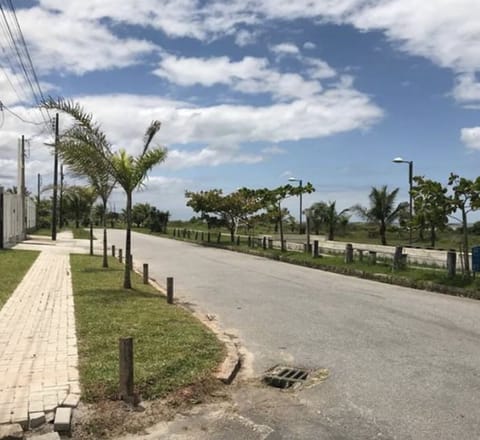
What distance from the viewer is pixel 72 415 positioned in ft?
17.4

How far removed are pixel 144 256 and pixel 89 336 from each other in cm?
2085

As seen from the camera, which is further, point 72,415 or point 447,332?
point 447,332

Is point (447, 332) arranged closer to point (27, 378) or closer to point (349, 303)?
point (349, 303)

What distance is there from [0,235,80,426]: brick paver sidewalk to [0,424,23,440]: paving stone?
0.10m

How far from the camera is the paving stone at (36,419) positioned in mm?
5093

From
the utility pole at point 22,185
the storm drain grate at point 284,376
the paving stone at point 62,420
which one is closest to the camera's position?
the paving stone at point 62,420

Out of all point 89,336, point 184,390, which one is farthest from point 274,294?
point 184,390

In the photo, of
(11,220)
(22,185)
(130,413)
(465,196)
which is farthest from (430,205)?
(22,185)

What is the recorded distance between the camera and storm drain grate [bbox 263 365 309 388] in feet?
21.9

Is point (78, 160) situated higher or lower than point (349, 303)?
higher

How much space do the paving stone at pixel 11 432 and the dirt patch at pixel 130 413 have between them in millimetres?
447

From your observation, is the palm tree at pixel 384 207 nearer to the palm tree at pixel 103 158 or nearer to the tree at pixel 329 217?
the tree at pixel 329 217

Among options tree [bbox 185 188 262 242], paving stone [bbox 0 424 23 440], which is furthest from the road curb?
tree [bbox 185 188 262 242]

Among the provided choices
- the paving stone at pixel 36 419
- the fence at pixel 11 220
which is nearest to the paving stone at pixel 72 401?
the paving stone at pixel 36 419
